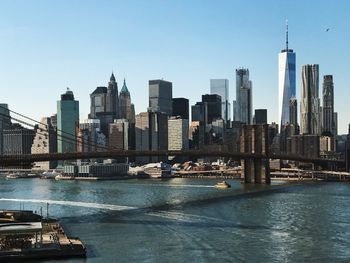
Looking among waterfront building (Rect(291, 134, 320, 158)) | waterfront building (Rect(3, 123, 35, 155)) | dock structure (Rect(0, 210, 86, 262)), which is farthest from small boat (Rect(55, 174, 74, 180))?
dock structure (Rect(0, 210, 86, 262))

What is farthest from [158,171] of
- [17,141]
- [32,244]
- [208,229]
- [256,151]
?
[32,244]

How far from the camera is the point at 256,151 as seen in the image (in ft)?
328

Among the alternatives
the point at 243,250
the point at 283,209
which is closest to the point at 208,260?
the point at 243,250

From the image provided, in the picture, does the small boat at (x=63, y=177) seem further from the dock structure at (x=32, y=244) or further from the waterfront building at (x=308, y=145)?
the dock structure at (x=32, y=244)

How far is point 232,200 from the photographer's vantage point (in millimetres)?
58938

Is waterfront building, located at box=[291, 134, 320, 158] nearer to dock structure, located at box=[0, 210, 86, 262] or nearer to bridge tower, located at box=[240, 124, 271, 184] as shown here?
bridge tower, located at box=[240, 124, 271, 184]

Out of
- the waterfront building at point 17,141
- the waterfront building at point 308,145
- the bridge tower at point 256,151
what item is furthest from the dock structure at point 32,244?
the waterfront building at point 308,145

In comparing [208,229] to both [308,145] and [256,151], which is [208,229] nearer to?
[256,151]

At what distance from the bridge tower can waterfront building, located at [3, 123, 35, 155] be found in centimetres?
9443

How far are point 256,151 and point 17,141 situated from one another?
106 metres

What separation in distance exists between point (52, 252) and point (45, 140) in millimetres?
156231

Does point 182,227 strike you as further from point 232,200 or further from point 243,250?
point 232,200

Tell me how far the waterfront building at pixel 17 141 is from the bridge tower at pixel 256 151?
310 ft

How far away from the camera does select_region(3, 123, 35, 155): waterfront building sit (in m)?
178
